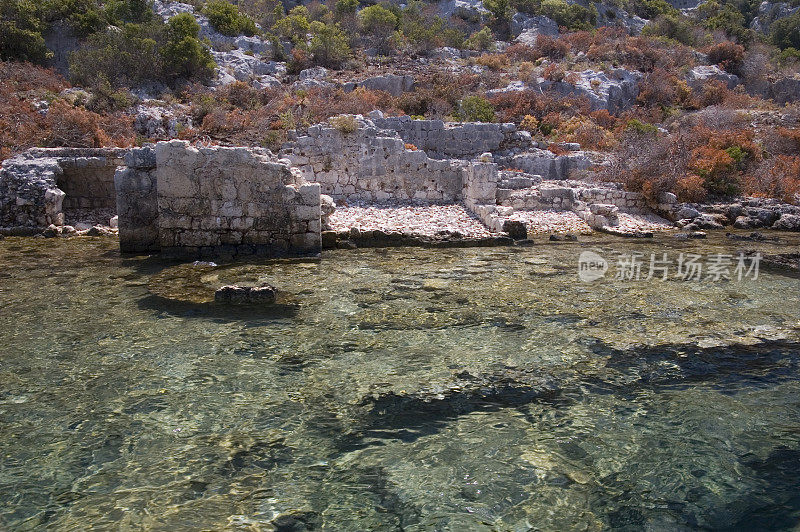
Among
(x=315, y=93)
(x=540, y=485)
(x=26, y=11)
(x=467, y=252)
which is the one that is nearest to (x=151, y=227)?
(x=467, y=252)

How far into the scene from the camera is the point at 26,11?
25391 mm

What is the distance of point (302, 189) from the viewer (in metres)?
10.6

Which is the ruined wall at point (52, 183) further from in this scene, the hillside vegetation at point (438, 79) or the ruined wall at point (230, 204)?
the ruined wall at point (230, 204)

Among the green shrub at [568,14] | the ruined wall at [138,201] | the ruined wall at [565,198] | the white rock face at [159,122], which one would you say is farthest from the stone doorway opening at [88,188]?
the green shrub at [568,14]

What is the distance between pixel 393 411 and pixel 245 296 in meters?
3.58

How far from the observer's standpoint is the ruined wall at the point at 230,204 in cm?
1024

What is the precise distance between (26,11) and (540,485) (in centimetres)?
3139

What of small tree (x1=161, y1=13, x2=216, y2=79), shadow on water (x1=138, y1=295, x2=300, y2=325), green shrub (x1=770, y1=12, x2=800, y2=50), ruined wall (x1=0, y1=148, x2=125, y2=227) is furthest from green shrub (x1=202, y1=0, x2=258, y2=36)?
green shrub (x1=770, y1=12, x2=800, y2=50)

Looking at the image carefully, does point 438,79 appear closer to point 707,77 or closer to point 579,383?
point 707,77

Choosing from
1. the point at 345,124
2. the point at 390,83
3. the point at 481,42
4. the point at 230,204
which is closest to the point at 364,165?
the point at 345,124

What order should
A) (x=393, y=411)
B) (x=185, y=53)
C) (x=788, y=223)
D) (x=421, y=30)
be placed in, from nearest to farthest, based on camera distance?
(x=393, y=411), (x=788, y=223), (x=185, y=53), (x=421, y=30)

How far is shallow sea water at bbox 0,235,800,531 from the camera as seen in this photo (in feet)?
10.7

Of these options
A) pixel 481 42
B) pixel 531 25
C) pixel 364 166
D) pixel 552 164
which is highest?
pixel 531 25

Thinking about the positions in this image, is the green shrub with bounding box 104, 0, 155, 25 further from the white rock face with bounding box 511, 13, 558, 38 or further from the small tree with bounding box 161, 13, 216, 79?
the white rock face with bounding box 511, 13, 558, 38
